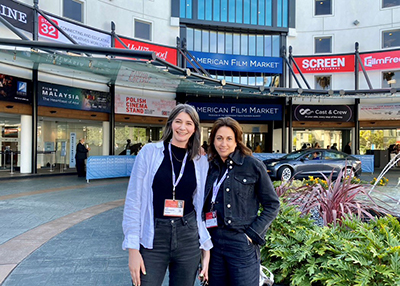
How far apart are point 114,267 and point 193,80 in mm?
10649

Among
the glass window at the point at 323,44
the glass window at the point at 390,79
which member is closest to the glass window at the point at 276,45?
the glass window at the point at 323,44

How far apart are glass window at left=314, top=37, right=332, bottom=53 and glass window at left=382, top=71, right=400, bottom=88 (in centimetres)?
388

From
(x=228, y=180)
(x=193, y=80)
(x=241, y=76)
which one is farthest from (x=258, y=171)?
(x=241, y=76)

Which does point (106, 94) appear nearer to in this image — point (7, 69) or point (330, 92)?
point (7, 69)

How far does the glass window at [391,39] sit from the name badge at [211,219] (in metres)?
21.5

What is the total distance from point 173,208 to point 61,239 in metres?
3.70

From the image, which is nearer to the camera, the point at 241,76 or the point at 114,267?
the point at 114,267

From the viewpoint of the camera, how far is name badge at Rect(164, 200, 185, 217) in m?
1.85

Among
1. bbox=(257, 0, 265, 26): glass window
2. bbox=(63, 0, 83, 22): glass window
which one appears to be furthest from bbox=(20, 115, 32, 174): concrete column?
bbox=(257, 0, 265, 26): glass window

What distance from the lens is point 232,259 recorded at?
6.48 ft

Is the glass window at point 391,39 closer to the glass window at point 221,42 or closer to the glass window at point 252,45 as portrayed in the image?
the glass window at point 252,45

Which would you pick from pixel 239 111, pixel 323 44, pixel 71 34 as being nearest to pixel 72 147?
pixel 71 34

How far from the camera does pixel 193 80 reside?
13.3 metres

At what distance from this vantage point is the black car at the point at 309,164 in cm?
1209
